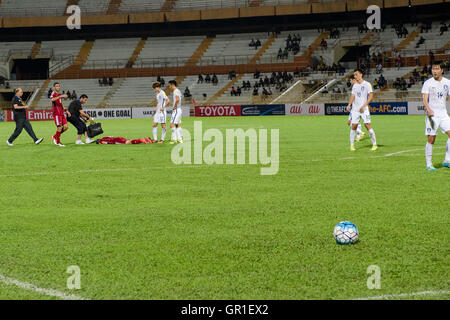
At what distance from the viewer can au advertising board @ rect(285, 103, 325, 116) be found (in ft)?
160

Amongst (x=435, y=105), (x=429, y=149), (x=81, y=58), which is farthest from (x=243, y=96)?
(x=429, y=149)

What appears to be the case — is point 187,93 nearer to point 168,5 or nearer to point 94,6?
point 168,5

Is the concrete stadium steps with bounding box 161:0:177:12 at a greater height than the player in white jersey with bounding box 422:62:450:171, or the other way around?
the concrete stadium steps with bounding box 161:0:177:12

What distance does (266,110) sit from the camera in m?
51.0

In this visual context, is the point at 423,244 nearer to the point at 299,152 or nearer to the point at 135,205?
the point at 135,205

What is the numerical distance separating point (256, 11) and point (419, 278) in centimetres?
6062

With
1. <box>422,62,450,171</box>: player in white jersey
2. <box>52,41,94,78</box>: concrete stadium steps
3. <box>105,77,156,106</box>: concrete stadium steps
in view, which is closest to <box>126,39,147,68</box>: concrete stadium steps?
<box>105,77,156,106</box>: concrete stadium steps

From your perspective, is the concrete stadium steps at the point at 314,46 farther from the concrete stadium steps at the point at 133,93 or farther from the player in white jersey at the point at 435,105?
the player in white jersey at the point at 435,105

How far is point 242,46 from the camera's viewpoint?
2559 inches

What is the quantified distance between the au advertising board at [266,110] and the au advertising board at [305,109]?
537 millimetres

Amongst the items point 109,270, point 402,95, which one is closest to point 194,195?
point 109,270

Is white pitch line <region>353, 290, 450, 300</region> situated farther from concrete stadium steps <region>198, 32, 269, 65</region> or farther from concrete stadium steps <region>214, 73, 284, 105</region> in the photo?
concrete stadium steps <region>198, 32, 269, 65</region>

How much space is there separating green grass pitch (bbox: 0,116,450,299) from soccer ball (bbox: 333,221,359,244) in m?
0.10

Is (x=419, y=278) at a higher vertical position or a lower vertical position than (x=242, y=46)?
lower
